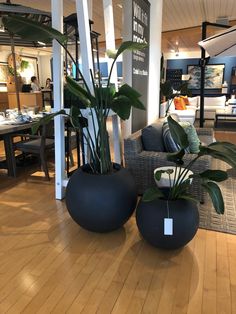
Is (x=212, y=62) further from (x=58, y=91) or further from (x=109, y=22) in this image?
(x=58, y=91)

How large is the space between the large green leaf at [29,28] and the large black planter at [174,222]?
161 centimetres

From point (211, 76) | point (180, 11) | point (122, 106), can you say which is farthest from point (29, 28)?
point (211, 76)

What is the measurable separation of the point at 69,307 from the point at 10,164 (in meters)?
2.67

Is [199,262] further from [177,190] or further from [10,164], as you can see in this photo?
[10,164]

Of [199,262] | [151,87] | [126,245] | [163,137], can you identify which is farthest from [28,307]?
[151,87]

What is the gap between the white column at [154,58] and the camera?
425 cm

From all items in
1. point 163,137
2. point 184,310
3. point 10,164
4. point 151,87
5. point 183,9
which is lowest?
point 184,310

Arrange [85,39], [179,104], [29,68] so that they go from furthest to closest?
[29,68], [179,104], [85,39]

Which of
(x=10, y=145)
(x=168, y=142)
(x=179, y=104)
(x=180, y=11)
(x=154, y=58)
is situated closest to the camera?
(x=168, y=142)

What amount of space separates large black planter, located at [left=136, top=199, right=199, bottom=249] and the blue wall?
1158 cm

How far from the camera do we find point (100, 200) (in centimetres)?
223

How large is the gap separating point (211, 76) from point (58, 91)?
11.1 m

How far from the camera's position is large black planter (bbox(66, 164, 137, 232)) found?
224 cm

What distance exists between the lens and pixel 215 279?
1.89 metres
